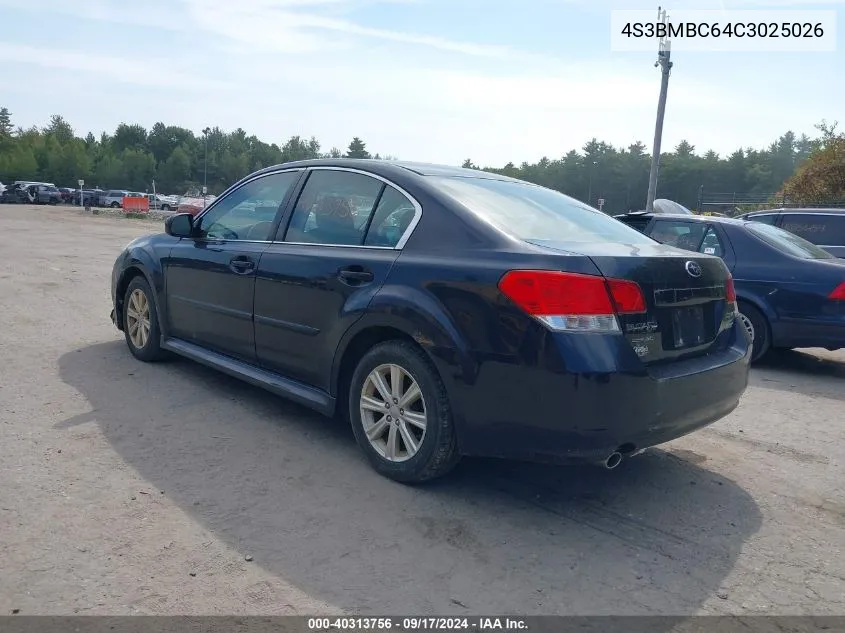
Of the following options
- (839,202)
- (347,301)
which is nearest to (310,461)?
(347,301)

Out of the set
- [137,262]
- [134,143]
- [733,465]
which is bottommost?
[733,465]

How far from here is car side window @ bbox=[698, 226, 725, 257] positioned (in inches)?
305

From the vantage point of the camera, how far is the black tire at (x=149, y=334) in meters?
5.94

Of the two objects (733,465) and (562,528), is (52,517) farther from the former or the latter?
(733,465)

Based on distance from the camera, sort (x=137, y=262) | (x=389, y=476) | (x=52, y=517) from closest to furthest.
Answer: (x=52, y=517) < (x=389, y=476) < (x=137, y=262)

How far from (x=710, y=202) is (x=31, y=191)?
49.3 metres

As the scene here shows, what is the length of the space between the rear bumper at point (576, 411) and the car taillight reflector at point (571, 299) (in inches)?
9.2

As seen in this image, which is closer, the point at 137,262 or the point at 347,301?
the point at 347,301

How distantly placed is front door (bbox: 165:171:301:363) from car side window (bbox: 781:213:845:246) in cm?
779

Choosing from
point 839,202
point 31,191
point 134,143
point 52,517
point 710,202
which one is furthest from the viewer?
point 134,143

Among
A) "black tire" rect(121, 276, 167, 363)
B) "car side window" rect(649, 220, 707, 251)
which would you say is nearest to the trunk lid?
"black tire" rect(121, 276, 167, 363)

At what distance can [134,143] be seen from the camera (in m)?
129

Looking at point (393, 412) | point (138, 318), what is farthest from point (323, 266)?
point (138, 318)

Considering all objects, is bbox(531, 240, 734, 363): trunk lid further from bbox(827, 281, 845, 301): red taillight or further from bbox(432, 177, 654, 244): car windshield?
bbox(827, 281, 845, 301): red taillight
